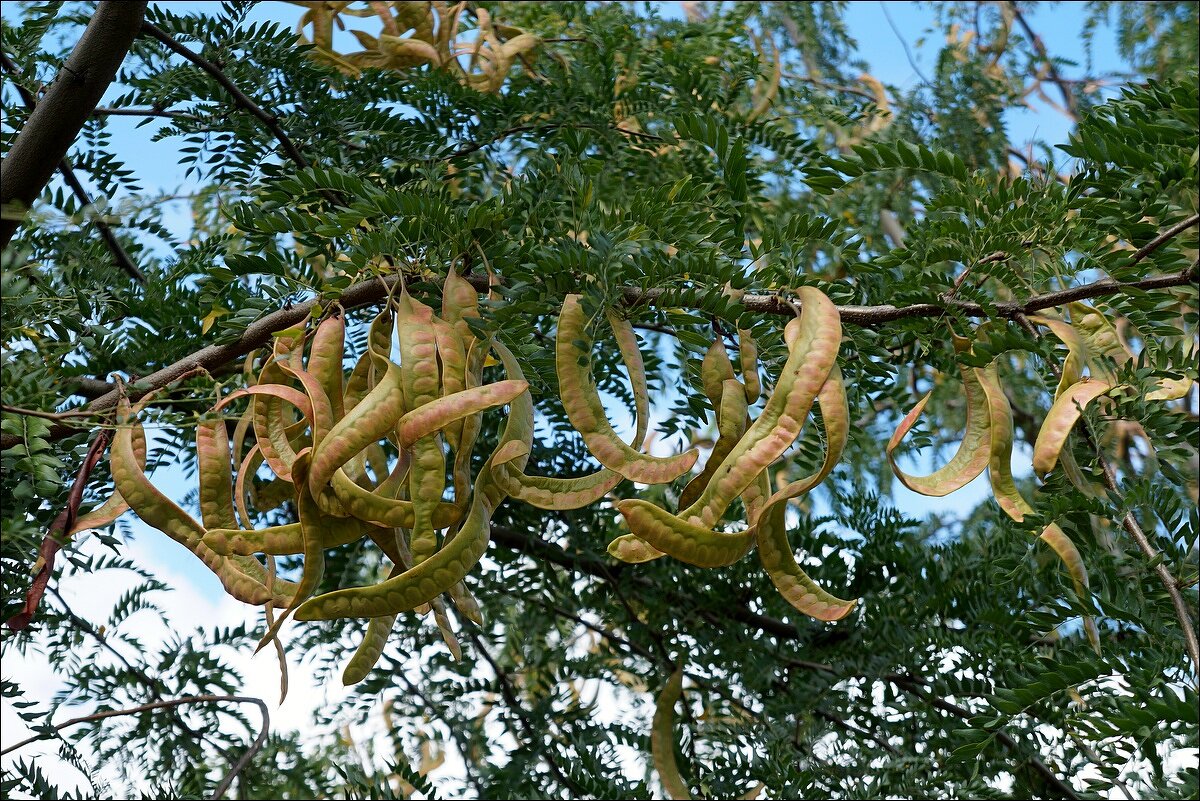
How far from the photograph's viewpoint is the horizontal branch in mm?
809

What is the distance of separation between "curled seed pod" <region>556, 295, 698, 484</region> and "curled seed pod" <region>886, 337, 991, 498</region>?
19cm

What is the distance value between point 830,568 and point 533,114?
33.1 inches

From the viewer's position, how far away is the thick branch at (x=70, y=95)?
0.93 metres

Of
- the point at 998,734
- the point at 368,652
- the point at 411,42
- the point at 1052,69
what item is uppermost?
the point at 1052,69

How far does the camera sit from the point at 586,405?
0.81m

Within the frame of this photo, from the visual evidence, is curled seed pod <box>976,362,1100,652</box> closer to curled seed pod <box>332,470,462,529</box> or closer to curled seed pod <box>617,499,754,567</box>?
curled seed pod <box>617,499,754,567</box>

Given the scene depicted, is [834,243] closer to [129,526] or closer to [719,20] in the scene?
[129,526]

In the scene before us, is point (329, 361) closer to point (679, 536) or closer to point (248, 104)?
point (679, 536)

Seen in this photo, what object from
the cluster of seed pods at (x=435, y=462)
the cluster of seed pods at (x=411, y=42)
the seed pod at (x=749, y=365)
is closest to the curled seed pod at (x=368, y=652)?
the cluster of seed pods at (x=435, y=462)

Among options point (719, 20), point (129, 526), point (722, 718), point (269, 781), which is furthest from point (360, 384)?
point (719, 20)

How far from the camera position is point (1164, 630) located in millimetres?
1032

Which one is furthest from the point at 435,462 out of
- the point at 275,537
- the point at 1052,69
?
the point at 1052,69

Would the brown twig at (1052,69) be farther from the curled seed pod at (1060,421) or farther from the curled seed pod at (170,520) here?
the curled seed pod at (170,520)

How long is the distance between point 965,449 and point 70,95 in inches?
33.8
